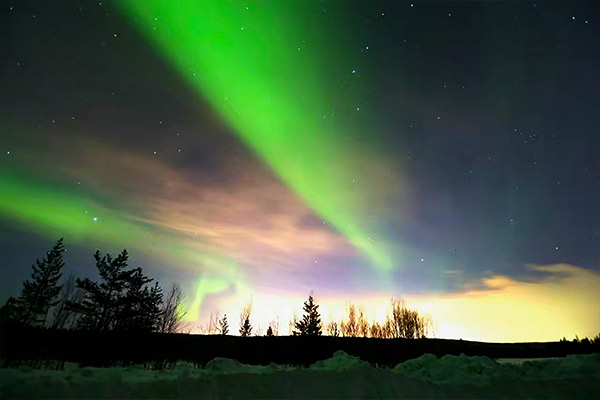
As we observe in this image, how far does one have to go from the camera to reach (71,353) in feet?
42.6

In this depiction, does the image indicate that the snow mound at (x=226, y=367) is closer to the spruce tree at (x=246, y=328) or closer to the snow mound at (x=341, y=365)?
the snow mound at (x=341, y=365)

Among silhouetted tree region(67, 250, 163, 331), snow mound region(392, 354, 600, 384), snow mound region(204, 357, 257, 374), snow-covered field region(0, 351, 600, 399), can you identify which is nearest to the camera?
snow-covered field region(0, 351, 600, 399)

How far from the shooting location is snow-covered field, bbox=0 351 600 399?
321 inches

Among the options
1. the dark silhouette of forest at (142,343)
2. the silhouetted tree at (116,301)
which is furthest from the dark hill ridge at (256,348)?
the silhouetted tree at (116,301)

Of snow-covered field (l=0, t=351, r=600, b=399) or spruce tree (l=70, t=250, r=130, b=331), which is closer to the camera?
snow-covered field (l=0, t=351, r=600, b=399)

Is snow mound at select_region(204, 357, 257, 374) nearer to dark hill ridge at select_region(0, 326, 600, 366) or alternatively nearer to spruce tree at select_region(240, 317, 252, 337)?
dark hill ridge at select_region(0, 326, 600, 366)

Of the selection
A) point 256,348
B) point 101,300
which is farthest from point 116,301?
point 256,348

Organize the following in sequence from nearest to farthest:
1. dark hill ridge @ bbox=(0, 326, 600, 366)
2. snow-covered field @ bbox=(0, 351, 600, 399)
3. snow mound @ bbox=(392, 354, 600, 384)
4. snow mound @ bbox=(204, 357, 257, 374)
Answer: snow-covered field @ bbox=(0, 351, 600, 399), snow mound @ bbox=(204, 357, 257, 374), snow mound @ bbox=(392, 354, 600, 384), dark hill ridge @ bbox=(0, 326, 600, 366)

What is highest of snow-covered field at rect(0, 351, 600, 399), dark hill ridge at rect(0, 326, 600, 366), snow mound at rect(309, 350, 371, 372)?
dark hill ridge at rect(0, 326, 600, 366)

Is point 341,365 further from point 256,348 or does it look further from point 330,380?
point 256,348

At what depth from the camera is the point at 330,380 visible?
36.0 feet

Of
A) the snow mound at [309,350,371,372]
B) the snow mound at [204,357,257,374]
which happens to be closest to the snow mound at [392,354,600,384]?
the snow mound at [309,350,371,372]

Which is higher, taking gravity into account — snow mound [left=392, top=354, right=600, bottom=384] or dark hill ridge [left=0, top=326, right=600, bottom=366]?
dark hill ridge [left=0, top=326, right=600, bottom=366]

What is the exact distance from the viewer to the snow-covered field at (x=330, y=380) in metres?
8.16
